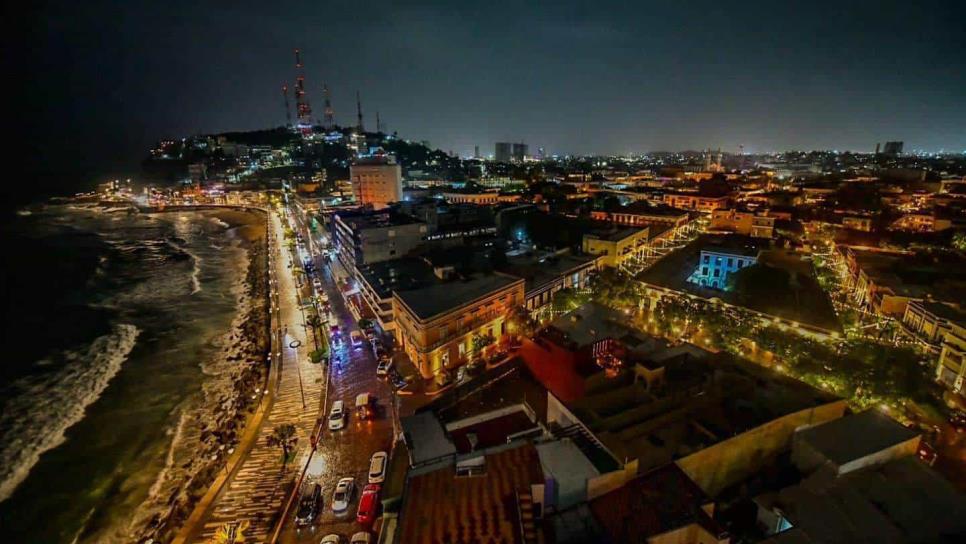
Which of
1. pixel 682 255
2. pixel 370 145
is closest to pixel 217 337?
pixel 682 255

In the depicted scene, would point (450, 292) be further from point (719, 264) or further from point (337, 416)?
point (719, 264)

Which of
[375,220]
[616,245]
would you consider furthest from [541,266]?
[375,220]

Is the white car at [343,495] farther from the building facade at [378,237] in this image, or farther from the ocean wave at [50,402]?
the building facade at [378,237]

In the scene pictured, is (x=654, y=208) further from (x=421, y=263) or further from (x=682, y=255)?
(x=421, y=263)

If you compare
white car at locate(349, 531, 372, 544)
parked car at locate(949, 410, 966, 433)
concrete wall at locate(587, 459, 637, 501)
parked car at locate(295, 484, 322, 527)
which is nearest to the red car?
white car at locate(349, 531, 372, 544)

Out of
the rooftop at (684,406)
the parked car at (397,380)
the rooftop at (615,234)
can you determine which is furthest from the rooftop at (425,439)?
the rooftop at (615,234)

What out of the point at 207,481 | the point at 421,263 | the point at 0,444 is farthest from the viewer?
the point at 421,263
